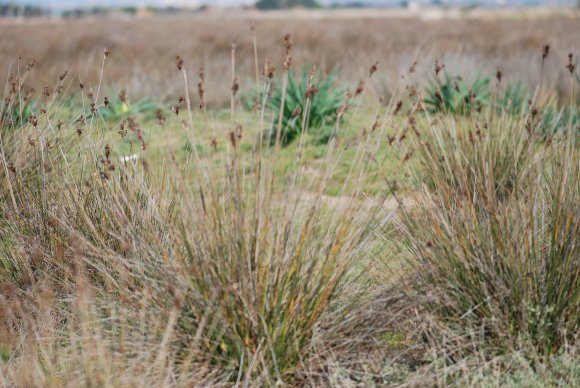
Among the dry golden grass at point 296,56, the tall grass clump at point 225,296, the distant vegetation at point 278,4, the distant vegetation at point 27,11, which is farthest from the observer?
the distant vegetation at point 278,4

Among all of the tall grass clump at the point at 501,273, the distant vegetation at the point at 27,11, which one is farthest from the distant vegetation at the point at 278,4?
the tall grass clump at the point at 501,273

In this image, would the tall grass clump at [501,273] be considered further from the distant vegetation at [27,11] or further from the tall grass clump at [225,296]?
the distant vegetation at [27,11]

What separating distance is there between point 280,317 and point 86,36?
1737 centimetres

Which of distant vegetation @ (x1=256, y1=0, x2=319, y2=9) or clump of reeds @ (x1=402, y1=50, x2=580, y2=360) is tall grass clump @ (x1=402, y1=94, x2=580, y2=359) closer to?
clump of reeds @ (x1=402, y1=50, x2=580, y2=360)

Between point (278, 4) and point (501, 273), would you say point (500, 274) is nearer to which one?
point (501, 273)

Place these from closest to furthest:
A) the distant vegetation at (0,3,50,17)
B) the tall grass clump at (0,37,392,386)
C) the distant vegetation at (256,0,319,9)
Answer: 1. the tall grass clump at (0,37,392,386)
2. the distant vegetation at (0,3,50,17)
3. the distant vegetation at (256,0,319,9)

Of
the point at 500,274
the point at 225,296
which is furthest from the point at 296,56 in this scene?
the point at 225,296

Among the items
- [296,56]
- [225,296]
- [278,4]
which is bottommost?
[278,4]

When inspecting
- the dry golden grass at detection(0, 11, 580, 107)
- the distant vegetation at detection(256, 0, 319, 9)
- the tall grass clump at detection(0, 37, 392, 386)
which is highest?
the tall grass clump at detection(0, 37, 392, 386)

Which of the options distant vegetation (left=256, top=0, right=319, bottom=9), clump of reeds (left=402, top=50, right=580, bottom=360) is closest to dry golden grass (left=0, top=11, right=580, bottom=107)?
clump of reeds (left=402, top=50, right=580, bottom=360)

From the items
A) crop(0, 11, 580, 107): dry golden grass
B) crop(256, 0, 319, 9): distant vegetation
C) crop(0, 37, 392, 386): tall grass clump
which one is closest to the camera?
crop(0, 37, 392, 386): tall grass clump

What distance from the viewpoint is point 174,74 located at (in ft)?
34.0

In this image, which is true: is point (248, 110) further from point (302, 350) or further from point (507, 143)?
point (302, 350)

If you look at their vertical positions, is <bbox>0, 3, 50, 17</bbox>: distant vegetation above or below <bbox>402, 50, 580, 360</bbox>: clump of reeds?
below
